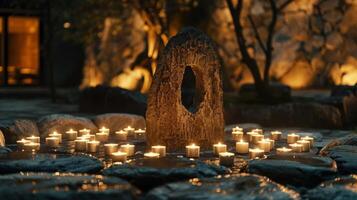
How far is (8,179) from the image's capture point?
499 cm

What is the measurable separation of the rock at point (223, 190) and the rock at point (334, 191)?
22 centimetres

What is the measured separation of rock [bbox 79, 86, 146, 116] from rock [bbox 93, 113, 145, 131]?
73.0 inches

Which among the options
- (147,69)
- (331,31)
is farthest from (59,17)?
(331,31)

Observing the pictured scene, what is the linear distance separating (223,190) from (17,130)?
13.9 feet

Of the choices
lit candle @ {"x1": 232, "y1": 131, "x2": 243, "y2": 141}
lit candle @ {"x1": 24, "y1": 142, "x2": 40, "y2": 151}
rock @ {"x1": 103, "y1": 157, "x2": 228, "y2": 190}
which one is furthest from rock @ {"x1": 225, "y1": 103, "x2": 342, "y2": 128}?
rock @ {"x1": 103, "y1": 157, "x2": 228, "y2": 190}

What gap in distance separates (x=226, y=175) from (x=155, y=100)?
2.11m

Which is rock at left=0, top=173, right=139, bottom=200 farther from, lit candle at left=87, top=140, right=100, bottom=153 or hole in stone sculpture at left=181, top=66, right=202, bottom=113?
hole in stone sculpture at left=181, top=66, right=202, bottom=113

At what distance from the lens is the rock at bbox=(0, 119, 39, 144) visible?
8.12 m

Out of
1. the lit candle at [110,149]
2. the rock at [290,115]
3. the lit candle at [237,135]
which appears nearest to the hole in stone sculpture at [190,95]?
the lit candle at [237,135]

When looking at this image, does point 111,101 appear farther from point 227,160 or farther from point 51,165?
point 51,165

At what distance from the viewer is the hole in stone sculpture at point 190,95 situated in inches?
305

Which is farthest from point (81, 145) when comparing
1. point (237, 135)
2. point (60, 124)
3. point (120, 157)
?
point (237, 135)

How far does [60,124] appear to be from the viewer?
9.13 metres

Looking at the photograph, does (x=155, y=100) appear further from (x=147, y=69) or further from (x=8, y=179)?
(x=147, y=69)
